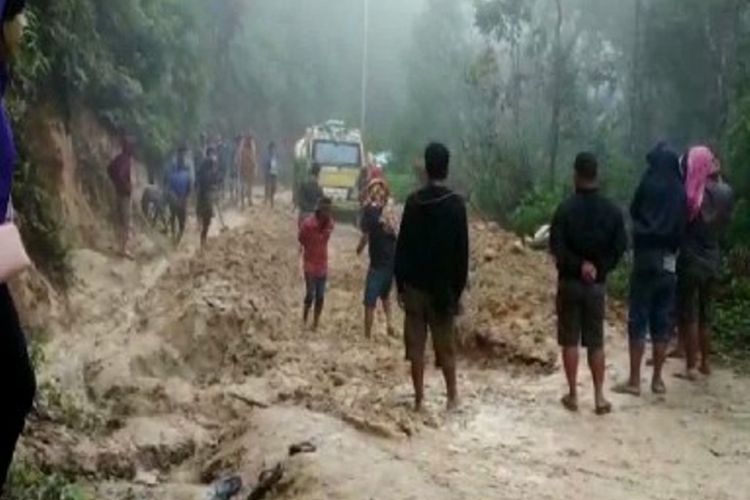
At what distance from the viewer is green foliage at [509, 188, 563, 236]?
765 inches

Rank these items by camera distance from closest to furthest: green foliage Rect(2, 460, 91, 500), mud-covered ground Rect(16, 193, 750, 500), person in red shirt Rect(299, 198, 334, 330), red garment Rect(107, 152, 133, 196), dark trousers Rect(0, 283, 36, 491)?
dark trousers Rect(0, 283, 36, 491) < green foliage Rect(2, 460, 91, 500) < mud-covered ground Rect(16, 193, 750, 500) < person in red shirt Rect(299, 198, 334, 330) < red garment Rect(107, 152, 133, 196)

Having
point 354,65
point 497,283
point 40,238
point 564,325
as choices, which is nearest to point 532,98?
point 497,283

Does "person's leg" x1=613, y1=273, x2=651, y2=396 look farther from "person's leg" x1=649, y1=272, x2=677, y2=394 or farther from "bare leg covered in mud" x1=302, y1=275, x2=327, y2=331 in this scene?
"bare leg covered in mud" x1=302, y1=275, x2=327, y2=331

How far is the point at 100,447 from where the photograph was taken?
681cm

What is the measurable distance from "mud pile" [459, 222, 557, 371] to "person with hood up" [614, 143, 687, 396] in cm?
148

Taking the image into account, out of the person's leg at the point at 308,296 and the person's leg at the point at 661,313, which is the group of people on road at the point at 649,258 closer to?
the person's leg at the point at 661,313

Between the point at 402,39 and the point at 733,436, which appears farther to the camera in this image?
the point at 402,39

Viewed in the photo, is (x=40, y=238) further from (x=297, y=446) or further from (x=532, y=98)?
(x=532, y=98)

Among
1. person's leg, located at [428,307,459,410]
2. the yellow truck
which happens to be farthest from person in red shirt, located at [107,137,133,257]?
the yellow truck

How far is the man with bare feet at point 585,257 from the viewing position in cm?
727

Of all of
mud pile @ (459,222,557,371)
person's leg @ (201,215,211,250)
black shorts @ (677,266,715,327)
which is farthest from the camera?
person's leg @ (201,215,211,250)

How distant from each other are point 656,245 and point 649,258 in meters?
0.10

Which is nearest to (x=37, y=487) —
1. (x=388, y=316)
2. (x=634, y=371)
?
(x=634, y=371)

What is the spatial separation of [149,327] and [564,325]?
173 inches
